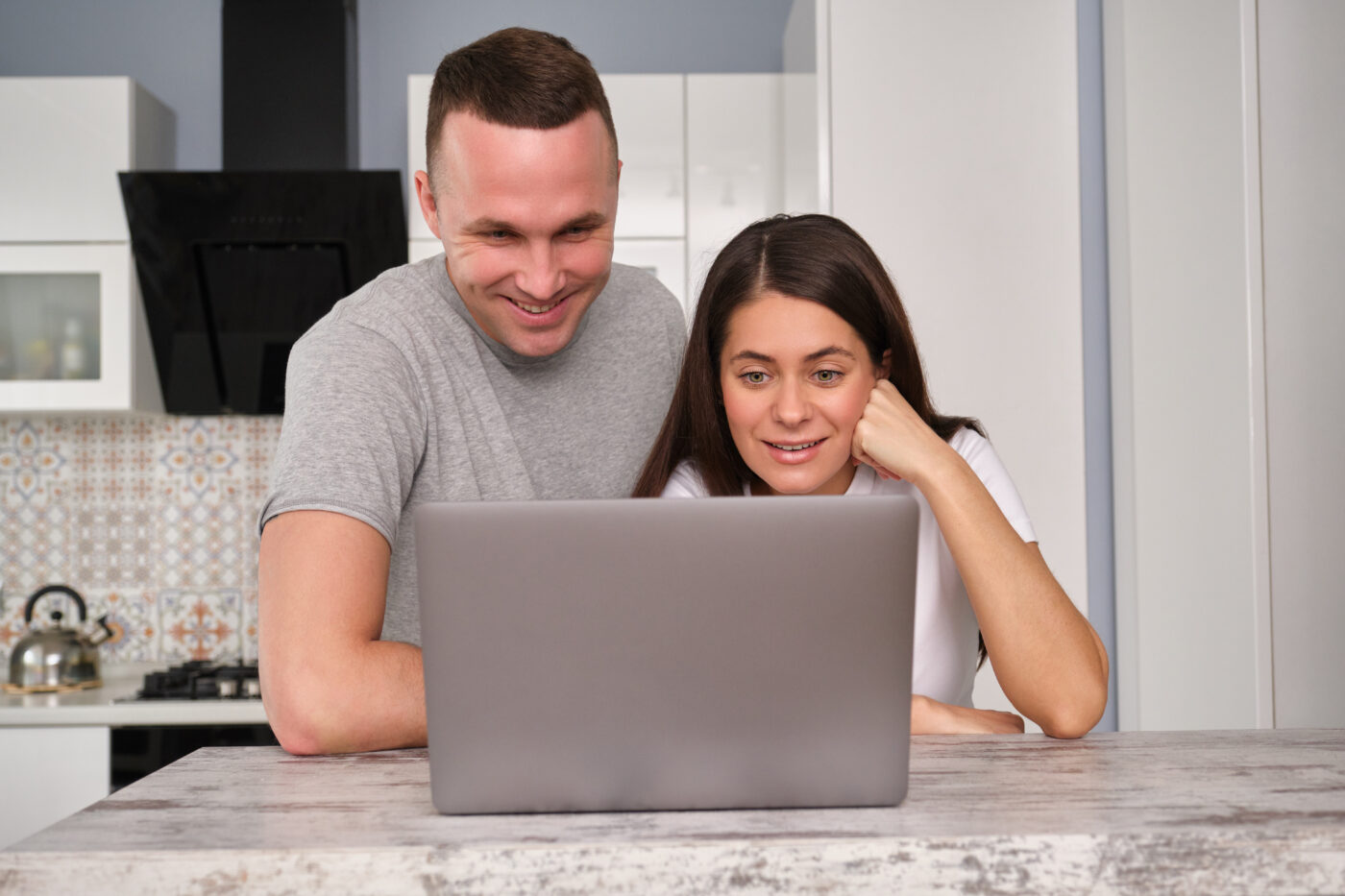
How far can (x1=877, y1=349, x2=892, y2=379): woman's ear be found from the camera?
1.33 metres

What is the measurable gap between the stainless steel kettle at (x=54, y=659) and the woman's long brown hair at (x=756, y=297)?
2.15 metres

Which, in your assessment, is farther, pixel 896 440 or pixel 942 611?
pixel 942 611

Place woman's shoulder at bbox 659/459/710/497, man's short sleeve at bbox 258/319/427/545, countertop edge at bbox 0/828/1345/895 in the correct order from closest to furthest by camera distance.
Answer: countertop edge at bbox 0/828/1345/895 < man's short sleeve at bbox 258/319/427/545 < woman's shoulder at bbox 659/459/710/497

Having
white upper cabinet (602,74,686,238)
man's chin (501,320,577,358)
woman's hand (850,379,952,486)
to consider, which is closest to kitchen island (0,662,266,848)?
white upper cabinet (602,74,686,238)

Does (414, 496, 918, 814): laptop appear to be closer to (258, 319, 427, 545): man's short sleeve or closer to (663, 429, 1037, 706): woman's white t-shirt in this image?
(258, 319, 427, 545): man's short sleeve

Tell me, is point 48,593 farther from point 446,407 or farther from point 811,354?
point 811,354

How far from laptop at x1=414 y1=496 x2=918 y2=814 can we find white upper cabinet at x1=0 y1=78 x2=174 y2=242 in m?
2.59

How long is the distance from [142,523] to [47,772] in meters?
0.81

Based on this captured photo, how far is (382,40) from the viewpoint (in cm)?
313

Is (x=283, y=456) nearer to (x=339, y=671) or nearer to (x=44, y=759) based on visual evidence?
(x=339, y=671)

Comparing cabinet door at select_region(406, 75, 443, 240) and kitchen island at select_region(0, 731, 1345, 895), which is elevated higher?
cabinet door at select_region(406, 75, 443, 240)

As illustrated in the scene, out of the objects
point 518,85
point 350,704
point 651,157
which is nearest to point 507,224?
point 518,85

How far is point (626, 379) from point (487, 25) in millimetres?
2133

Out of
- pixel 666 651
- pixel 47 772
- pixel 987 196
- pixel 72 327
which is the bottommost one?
pixel 47 772
